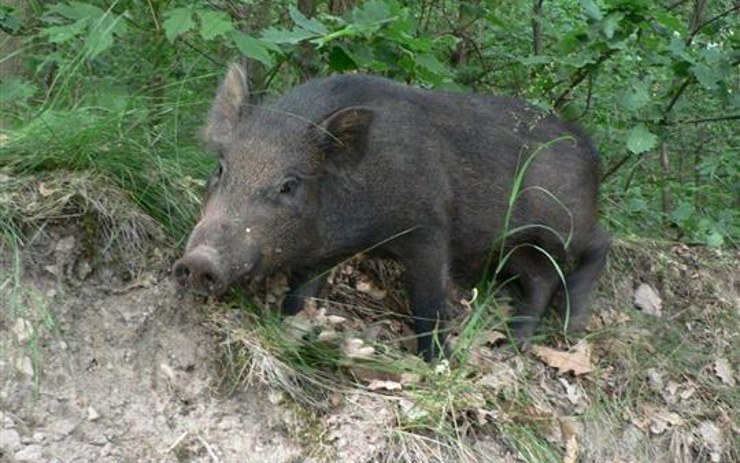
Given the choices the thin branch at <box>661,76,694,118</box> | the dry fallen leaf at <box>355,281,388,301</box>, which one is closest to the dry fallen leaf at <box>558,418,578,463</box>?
the dry fallen leaf at <box>355,281,388,301</box>

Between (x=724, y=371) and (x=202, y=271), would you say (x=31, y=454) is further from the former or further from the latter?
(x=724, y=371)

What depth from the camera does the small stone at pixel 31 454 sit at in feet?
12.4

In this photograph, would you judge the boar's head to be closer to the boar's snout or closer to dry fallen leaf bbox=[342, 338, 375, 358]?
the boar's snout

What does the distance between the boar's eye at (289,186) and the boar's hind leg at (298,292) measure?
A: 0.44 metres

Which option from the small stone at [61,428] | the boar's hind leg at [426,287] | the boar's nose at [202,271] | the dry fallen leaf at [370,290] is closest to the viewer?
the small stone at [61,428]

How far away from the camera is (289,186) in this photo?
4.51 m

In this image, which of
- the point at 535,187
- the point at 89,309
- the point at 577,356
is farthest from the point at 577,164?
the point at 89,309

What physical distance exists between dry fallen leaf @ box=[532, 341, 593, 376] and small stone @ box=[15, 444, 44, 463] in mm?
2350

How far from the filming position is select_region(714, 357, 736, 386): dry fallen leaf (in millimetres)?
5629

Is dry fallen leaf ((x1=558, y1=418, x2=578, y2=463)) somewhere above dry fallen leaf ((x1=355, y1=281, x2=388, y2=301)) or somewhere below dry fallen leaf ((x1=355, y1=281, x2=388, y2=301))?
above

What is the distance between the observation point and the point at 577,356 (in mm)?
5301

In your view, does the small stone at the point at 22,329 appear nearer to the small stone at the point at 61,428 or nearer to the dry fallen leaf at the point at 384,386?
the small stone at the point at 61,428

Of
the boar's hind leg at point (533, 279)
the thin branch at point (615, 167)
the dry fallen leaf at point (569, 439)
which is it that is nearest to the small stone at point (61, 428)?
the dry fallen leaf at point (569, 439)

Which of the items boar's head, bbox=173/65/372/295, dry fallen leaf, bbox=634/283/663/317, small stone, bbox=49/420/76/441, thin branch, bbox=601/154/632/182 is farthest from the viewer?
thin branch, bbox=601/154/632/182
